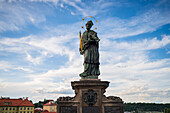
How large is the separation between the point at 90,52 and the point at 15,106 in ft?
182

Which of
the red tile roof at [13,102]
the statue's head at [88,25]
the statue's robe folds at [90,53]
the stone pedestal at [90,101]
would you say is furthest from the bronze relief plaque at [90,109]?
the red tile roof at [13,102]

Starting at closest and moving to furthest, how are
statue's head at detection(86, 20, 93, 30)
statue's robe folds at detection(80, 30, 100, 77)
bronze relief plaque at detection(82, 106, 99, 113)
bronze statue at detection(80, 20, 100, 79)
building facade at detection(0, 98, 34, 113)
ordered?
bronze relief plaque at detection(82, 106, 99, 113) < bronze statue at detection(80, 20, 100, 79) < statue's robe folds at detection(80, 30, 100, 77) < statue's head at detection(86, 20, 93, 30) < building facade at detection(0, 98, 34, 113)

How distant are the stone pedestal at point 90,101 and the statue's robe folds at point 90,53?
110cm

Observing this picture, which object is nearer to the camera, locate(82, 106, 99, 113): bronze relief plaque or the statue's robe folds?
locate(82, 106, 99, 113): bronze relief plaque

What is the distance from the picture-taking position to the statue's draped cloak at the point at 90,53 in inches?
518

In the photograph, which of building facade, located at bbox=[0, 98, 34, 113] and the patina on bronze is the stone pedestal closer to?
the patina on bronze

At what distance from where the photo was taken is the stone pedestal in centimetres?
1167

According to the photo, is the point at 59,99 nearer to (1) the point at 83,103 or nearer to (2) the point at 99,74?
(1) the point at 83,103

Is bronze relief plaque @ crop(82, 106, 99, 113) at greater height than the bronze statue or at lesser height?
lesser

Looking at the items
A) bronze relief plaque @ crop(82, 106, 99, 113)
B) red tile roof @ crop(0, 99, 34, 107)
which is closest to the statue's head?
bronze relief plaque @ crop(82, 106, 99, 113)

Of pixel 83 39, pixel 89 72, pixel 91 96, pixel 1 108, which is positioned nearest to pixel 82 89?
pixel 91 96

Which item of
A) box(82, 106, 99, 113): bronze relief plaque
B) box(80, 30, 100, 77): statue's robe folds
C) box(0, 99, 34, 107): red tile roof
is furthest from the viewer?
box(0, 99, 34, 107): red tile roof

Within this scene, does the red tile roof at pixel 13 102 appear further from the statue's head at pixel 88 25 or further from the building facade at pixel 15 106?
the statue's head at pixel 88 25

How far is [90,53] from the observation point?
537 inches
